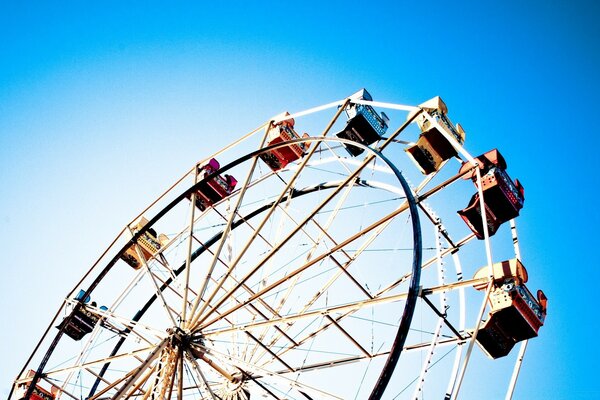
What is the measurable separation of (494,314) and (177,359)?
5592mm

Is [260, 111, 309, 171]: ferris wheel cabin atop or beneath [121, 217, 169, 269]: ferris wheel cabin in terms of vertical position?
atop

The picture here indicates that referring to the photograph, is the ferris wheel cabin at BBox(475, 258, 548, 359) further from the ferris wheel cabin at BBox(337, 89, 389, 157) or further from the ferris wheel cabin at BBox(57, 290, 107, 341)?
the ferris wheel cabin at BBox(57, 290, 107, 341)

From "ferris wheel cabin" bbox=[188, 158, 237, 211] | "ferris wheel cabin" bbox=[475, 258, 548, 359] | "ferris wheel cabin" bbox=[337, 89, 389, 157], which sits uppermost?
"ferris wheel cabin" bbox=[337, 89, 389, 157]

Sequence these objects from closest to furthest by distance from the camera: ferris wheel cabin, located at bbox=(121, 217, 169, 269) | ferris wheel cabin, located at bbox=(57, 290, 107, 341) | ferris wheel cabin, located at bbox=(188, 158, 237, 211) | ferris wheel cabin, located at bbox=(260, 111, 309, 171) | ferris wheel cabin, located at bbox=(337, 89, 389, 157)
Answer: ferris wheel cabin, located at bbox=(337, 89, 389, 157)
ferris wheel cabin, located at bbox=(260, 111, 309, 171)
ferris wheel cabin, located at bbox=(121, 217, 169, 269)
ferris wheel cabin, located at bbox=(57, 290, 107, 341)
ferris wheel cabin, located at bbox=(188, 158, 237, 211)

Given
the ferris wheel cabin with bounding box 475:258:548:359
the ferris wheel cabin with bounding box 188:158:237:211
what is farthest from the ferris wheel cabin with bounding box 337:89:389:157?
the ferris wheel cabin with bounding box 475:258:548:359

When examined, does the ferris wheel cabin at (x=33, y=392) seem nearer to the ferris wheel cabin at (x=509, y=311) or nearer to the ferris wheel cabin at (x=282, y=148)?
the ferris wheel cabin at (x=282, y=148)

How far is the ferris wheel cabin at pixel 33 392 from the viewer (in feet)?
51.0

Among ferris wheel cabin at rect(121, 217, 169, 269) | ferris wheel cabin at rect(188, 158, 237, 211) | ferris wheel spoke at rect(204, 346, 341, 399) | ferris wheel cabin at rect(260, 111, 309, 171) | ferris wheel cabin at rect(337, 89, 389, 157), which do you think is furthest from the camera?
ferris wheel cabin at rect(188, 158, 237, 211)

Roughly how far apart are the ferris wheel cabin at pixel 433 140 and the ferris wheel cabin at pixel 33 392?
31.7 ft

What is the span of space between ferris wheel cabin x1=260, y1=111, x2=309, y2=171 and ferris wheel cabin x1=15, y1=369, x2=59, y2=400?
23.7ft

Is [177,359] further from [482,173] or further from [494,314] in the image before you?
[482,173]

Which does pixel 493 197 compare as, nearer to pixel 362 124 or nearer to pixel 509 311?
pixel 509 311

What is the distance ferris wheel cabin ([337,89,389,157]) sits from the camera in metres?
14.5

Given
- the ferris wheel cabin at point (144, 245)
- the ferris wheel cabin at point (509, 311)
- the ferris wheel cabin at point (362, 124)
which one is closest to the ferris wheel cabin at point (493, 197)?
the ferris wheel cabin at point (509, 311)
